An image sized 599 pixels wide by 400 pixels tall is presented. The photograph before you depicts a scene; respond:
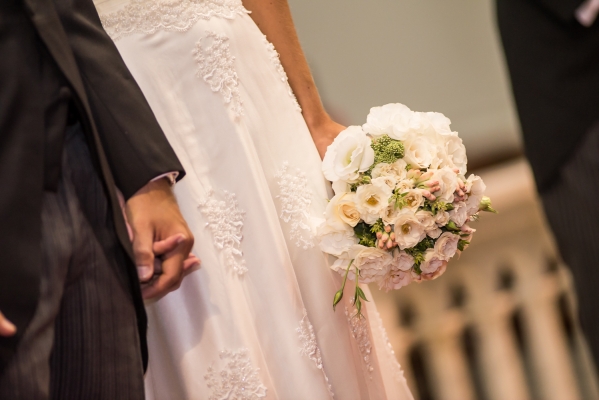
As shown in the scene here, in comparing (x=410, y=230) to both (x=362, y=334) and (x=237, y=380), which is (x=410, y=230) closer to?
(x=362, y=334)

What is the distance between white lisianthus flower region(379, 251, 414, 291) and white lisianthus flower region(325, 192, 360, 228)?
0.10 m

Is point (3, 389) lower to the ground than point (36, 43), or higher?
lower

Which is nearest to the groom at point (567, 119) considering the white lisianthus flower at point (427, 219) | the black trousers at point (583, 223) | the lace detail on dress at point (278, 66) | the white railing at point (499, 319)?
the black trousers at point (583, 223)

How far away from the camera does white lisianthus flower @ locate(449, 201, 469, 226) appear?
1.27 m

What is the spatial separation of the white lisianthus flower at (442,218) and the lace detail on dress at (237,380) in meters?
0.42

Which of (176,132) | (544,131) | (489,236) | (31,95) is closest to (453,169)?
(544,131)

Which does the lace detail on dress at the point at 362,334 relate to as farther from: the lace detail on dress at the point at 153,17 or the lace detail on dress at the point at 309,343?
the lace detail on dress at the point at 153,17

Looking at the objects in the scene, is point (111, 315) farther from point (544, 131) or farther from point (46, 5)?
point (544, 131)

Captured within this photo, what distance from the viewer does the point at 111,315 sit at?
3.04 ft

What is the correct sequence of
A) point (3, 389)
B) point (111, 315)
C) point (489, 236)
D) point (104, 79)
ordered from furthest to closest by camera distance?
point (489, 236)
point (104, 79)
point (111, 315)
point (3, 389)

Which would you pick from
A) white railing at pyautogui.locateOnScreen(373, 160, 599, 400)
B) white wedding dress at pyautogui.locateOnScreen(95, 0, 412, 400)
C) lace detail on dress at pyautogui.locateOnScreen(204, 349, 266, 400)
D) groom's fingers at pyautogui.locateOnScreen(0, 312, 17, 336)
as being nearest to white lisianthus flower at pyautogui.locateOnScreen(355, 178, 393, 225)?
white wedding dress at pyautogui.locateOnScreen(95, 0, 412, 400)

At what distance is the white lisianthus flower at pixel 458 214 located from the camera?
1272mm

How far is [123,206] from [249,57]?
47 cm

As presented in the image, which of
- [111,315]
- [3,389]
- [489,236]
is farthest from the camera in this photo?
[489,236]
